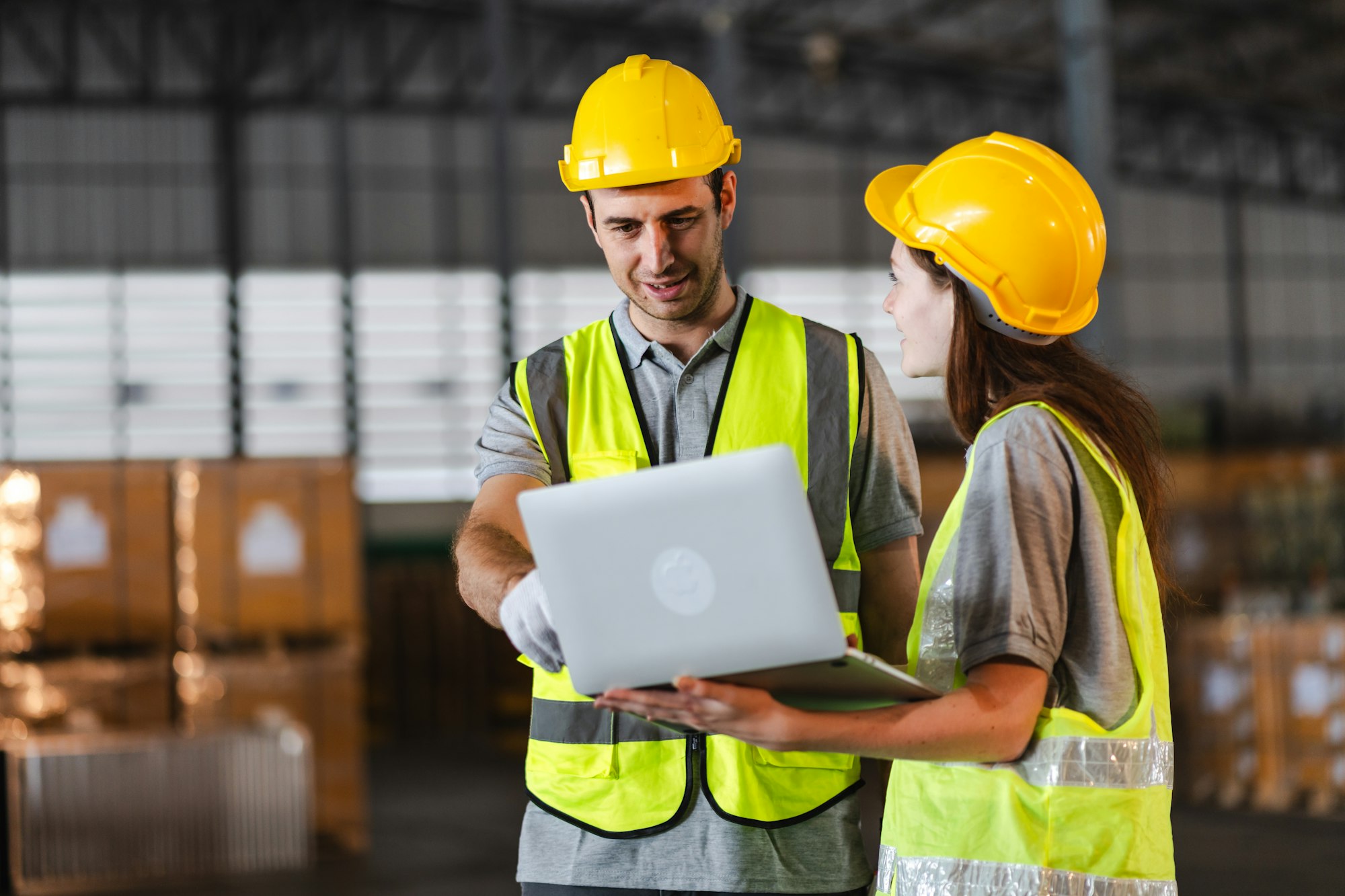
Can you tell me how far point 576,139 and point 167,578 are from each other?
7.18 meters

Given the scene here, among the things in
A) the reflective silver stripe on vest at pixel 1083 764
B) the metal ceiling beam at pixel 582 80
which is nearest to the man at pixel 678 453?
the reflective silver stripe on vest at pixel 1083 764

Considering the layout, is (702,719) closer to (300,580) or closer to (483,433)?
(483,433)

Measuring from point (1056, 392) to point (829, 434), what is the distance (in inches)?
23.0

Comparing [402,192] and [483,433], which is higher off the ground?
[402,192]

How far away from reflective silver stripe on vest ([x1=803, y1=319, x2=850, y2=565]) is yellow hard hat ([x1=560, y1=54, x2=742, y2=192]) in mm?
361

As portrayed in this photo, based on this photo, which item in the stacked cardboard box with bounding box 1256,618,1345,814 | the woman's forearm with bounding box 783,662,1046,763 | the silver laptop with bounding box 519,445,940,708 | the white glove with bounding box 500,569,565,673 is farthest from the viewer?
the stacked cardboard box with bounding box 1256,618,1345,814

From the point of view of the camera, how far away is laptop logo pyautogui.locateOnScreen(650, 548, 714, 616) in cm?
155

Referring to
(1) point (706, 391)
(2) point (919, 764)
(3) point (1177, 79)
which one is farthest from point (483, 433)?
Result: (3) point (1177, 79)

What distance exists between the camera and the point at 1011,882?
5.75 ft

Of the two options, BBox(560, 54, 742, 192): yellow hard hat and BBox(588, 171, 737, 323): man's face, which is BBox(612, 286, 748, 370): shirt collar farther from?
BBox(560, 54, 742, 192): yellow hard hat

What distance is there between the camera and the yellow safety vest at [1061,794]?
1753 millimetres

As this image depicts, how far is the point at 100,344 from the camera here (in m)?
21.9

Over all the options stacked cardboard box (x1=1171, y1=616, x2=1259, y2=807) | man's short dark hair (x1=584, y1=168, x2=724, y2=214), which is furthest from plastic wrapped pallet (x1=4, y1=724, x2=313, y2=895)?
man's short dark hair (x1=584, y1=168, x2=724, y2=214)

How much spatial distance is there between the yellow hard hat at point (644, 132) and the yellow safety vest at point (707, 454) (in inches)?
11.3
